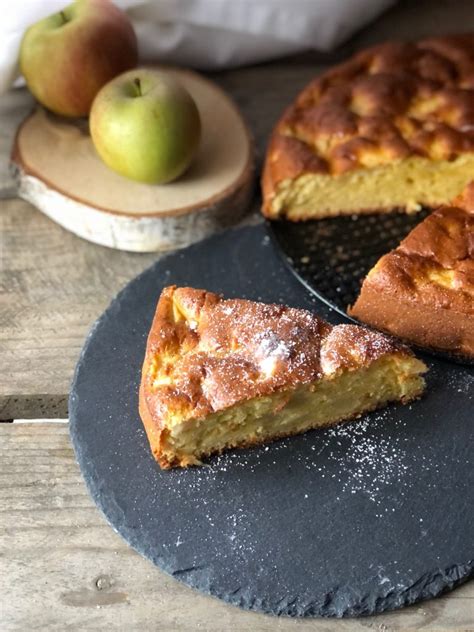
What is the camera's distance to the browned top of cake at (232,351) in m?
2.36

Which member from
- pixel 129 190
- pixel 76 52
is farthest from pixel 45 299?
pixel 76 52

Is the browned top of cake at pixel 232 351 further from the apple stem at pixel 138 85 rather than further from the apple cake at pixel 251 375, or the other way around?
the apple stem at pixel 138 85

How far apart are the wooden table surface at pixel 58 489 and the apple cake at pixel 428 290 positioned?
2.36ft

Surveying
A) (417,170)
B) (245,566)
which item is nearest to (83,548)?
(245,566)

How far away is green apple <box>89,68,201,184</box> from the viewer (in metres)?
2.89

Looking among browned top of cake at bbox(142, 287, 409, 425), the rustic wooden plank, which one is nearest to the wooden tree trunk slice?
the rustic wooden plank

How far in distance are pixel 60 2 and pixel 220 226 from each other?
101cm

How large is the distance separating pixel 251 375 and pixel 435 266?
0.70 metres

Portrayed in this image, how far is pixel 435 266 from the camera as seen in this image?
2.67 m

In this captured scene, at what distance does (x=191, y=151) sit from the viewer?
3.01m

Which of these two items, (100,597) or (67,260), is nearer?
(100,597)

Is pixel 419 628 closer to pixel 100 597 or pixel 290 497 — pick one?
pixel 290 497

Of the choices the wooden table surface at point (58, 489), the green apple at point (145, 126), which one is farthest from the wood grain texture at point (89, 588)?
the green apple at point (145, 126)

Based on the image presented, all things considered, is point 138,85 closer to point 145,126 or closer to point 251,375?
point 145,126
